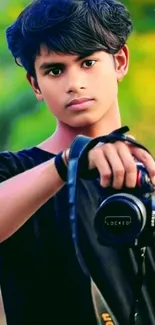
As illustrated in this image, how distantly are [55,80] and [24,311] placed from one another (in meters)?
0.39

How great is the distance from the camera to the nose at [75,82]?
1.26 meters

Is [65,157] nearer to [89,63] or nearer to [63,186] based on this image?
[63,186]

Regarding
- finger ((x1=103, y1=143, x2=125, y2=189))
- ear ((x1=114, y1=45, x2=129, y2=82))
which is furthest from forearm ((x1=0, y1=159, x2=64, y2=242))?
ear ((x1=114, y1=45, x2=129, y2=82))

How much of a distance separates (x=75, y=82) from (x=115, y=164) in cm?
40

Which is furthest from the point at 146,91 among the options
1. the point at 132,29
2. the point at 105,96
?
the point at 105,96

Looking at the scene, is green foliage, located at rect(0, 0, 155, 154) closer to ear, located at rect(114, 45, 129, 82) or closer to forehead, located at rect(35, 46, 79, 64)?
ear, located at rect(114, 45, 129, 82)

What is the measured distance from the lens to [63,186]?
1.16 metres

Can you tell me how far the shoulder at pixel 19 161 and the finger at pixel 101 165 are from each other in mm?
298

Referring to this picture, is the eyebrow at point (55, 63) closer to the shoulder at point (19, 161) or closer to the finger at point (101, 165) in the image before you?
the shoulder at point (19, 161)

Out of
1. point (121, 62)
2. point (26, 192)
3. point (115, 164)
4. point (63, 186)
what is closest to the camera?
point (115, 164)

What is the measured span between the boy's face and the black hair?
2cm

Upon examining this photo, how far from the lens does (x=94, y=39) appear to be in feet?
4.24

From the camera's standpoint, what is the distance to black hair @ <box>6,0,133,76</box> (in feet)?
4.19

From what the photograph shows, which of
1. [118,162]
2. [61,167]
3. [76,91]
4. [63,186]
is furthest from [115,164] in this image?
[76,91]
